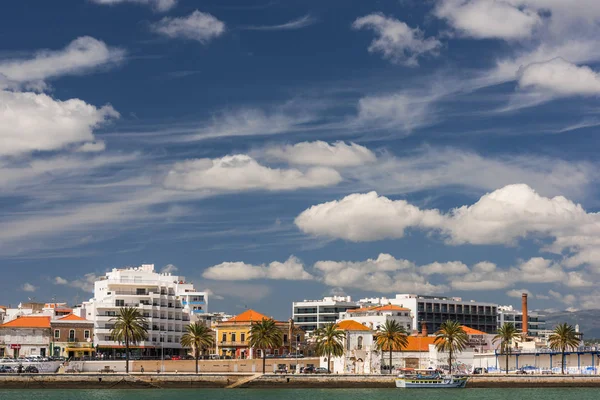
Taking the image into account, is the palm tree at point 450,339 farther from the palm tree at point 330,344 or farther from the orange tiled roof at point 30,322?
the orange tiled roof at point 30,322

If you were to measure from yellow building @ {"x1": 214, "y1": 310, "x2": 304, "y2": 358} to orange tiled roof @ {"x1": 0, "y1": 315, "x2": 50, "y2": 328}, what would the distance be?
34080mm

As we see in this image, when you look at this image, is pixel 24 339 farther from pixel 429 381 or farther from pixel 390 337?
pixel 429 381

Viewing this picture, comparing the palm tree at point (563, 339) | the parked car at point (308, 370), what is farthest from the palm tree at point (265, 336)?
the palm tree at point (563, 339)

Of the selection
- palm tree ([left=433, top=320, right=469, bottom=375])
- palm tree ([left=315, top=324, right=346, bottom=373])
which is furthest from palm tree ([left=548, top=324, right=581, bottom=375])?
palm tree ([left=315, top=324, right=346, bottom=373])

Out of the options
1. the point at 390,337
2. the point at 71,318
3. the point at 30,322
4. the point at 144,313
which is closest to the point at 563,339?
the point at 390,337

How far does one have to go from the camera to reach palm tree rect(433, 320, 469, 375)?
14525cm

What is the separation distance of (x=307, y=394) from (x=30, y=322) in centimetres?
5850

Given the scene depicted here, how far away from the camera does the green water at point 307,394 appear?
113 m

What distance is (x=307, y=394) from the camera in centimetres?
12081

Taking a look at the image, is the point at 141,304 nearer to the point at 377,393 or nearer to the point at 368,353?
the point at 368,353

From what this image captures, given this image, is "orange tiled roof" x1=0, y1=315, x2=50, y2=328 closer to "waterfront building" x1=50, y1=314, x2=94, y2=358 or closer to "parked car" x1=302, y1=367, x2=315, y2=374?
"waterfront building" x1=50, y1=314, x2=94, y2=358

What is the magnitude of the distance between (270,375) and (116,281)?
52.4 metres

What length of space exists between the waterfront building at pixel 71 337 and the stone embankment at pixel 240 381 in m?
22.2

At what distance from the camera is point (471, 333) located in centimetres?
17575
